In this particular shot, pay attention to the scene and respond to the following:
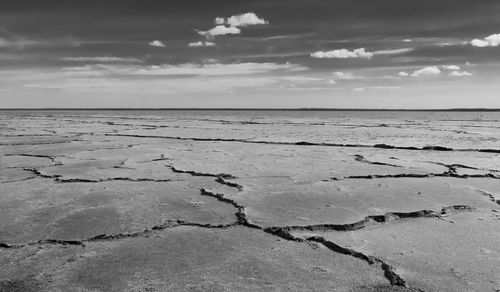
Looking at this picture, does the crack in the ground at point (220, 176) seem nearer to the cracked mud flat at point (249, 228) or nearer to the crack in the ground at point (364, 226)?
the cracked mud flat at point (249, 228)

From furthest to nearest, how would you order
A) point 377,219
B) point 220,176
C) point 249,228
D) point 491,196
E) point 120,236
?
point 220,176 < point 491,196 < point 377,219 < point 249,228 < point 120,236

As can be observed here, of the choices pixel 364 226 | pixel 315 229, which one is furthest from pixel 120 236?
pixel 364 226

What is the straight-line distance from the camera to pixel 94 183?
3.37 metres

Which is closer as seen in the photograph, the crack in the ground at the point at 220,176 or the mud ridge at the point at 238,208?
the mud ridge at the point at 238,208

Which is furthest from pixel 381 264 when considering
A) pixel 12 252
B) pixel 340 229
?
pixel 12 252

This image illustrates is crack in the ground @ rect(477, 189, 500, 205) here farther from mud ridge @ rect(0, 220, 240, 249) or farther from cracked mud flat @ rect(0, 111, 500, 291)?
mud ridge @ rect(0, 220, 240, 249)

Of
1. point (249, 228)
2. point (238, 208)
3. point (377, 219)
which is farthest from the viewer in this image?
point (238, 208)

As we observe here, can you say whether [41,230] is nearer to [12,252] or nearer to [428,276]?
[12,252]

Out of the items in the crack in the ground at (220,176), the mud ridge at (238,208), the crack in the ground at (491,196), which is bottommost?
the crack in the ground at (220,176)

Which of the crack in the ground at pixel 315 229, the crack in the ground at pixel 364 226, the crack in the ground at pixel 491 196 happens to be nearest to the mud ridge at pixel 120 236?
the crack in the ground at pixel 315 229

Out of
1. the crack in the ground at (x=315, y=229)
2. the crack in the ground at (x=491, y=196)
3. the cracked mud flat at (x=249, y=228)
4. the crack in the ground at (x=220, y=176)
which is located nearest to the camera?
the cracked mud flat at (x=249, y=228)

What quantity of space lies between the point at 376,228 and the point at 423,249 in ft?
1.13

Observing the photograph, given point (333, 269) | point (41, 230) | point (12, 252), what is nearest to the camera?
point (333, 269)

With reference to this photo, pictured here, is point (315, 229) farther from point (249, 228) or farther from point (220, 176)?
point (220, 176)
